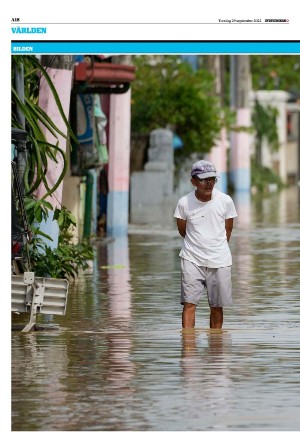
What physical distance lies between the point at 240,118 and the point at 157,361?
5080 centimetres

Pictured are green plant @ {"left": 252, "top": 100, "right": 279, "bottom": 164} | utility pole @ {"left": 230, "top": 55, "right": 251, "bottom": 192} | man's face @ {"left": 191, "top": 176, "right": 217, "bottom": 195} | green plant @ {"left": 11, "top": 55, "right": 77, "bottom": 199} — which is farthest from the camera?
green plant @ {"left": 252, "top": 100, "right": 279, "bottom": 164}

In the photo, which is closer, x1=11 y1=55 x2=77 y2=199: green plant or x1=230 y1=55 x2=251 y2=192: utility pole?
x1=11 y1=55 x2=77 y2=199: green plant

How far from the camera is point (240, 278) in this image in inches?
838

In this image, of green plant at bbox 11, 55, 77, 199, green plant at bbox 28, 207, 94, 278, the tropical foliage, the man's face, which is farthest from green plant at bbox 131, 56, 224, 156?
the man's face

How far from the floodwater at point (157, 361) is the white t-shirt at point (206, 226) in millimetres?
677

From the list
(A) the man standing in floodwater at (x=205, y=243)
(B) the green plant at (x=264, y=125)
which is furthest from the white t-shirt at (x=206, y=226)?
(B) the green plant at (x=264, y=125)

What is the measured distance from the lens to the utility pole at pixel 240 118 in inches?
2494

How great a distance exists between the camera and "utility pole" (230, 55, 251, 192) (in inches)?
2494

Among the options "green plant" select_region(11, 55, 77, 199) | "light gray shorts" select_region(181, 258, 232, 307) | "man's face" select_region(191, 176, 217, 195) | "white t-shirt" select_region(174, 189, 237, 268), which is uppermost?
"green plant" select_region(11, 55, 77, 199)

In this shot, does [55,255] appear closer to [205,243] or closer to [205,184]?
[205,243]

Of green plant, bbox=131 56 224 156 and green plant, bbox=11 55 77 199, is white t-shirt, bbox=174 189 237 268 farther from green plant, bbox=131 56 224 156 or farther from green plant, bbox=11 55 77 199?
green plant, bbox=131 56 224 156
